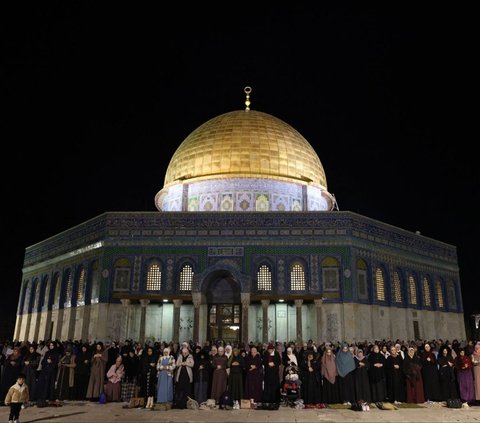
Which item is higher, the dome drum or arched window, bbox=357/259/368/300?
the dome drum

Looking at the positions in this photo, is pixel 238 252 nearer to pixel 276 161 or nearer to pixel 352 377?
pixel 276 161

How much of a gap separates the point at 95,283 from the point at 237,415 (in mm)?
16072

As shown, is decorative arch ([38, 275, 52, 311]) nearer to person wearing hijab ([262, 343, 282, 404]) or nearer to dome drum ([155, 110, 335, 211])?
dome drum ([155, 110, 335, 211])

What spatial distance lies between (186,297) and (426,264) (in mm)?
14558

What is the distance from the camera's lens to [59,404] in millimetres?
11664

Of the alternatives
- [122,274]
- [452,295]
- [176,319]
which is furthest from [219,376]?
[452,295]

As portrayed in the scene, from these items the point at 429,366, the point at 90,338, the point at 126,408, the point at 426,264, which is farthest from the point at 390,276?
the point at 126,408

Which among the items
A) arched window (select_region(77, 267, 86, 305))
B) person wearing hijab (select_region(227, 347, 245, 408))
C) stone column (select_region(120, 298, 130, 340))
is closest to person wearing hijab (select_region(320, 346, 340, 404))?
person wearing hijab (select_region(227, 347, 245, 408))

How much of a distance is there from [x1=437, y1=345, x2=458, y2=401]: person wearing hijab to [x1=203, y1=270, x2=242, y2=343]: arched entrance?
Answer: 39.9 feet

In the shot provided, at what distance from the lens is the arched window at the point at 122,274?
24000mm

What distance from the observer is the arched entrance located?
2341cm

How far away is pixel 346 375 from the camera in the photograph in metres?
11.7

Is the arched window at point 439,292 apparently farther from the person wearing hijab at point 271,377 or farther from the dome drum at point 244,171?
the person wearing hijab at point 271,377

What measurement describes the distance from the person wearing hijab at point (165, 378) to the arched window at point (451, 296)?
22.8 meters
